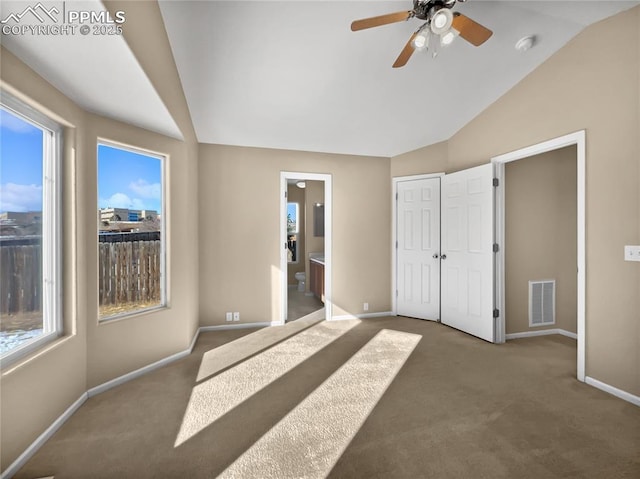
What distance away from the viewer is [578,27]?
2732 millimetres

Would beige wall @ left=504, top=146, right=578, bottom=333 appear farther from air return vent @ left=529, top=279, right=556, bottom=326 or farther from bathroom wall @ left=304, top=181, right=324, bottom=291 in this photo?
bathroom wall @ left=304, top=181, right=324, bottom=291

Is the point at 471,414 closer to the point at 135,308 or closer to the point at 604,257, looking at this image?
the point at 604,257

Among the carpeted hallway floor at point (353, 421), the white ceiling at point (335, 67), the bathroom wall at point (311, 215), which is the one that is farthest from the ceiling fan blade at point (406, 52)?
the bathroom wall at point (311, 215)

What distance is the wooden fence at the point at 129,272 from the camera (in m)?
2.73

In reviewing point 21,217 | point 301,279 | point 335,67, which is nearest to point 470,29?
point 335,67

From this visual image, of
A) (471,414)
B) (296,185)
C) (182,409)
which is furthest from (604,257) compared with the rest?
(296,185)

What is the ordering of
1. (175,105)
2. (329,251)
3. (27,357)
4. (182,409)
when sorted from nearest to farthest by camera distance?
(27,357)
(182,409)
(175,105)
(329,251)

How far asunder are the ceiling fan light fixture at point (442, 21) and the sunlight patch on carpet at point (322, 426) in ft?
8.39

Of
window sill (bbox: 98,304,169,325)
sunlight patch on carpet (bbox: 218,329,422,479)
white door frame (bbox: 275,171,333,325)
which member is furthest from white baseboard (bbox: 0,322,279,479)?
sunlight patch on carpet (bbox: 218,329,422,479)

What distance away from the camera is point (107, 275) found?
9.01ft

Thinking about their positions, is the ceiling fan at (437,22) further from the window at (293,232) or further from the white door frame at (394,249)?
the window at (293,232)

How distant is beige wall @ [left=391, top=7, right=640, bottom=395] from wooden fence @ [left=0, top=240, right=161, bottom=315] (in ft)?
13.0

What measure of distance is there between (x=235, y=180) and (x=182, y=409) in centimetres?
285

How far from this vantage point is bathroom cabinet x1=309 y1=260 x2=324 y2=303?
5812 mm
